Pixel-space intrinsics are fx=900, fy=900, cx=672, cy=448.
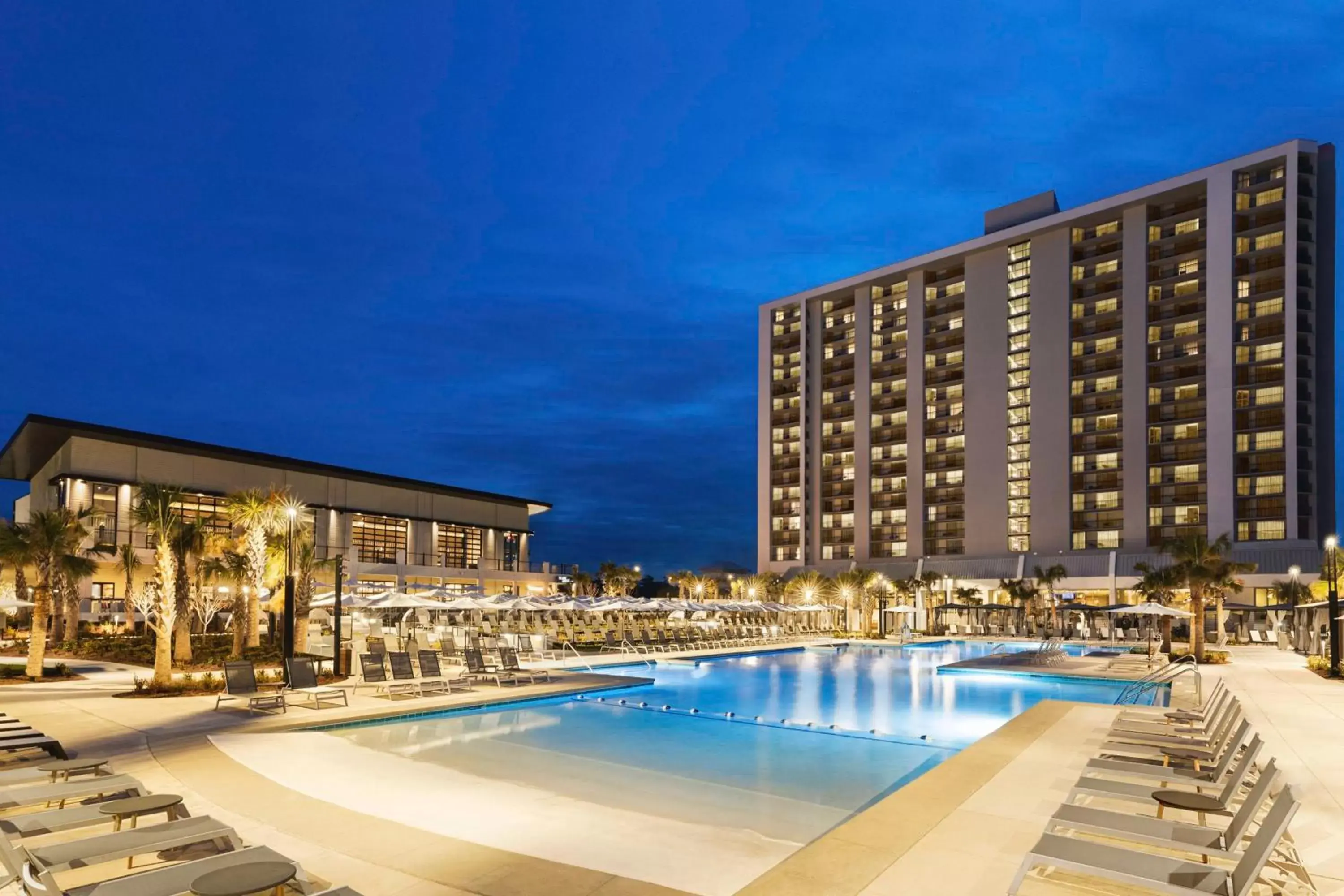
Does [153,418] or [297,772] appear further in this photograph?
[153,418]

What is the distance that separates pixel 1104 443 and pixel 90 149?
121396 millimetres

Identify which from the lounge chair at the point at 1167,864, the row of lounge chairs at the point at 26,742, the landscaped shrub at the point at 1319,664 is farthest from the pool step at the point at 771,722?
the landscaped shrub at the point at 1319,664

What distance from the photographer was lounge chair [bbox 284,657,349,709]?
13.7 metres

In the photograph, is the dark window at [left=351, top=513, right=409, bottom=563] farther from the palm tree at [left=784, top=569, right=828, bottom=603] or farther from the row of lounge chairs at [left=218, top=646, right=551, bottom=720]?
the row of lounge chairs at [left=218, top=646, right=551, bottom=720]

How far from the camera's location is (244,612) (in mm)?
22688

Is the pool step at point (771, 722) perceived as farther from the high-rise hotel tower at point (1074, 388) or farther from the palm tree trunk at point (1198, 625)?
the high-rise hotel tower at point (1074, 388)

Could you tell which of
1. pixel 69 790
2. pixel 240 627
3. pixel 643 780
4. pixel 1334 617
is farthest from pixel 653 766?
pixel 1334 617

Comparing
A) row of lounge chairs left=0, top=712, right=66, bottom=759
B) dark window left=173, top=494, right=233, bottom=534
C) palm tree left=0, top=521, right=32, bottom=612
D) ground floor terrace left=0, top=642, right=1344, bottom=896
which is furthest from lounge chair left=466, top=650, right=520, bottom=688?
dark window left=173, top=494, right=233, bottom=534

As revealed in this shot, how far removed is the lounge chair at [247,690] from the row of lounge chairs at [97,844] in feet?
21.5

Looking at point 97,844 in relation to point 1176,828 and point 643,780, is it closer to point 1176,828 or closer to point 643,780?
point 1176,828

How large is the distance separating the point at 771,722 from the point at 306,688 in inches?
291

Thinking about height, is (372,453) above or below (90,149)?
below

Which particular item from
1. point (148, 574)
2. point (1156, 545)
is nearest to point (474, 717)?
point (148, 574)

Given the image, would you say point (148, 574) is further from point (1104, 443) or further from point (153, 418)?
point (153, 418)
